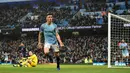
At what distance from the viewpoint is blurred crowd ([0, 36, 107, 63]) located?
126 feet

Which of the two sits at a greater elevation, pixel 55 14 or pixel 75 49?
pixel 55 14

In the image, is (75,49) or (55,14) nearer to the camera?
(75,49)

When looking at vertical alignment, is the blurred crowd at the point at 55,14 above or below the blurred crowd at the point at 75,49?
above

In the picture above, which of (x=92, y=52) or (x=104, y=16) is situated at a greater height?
(x=104, y=16)

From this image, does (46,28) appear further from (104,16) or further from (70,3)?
(70,3)

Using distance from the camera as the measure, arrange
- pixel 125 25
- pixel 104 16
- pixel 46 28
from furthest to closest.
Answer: pixel 104 16
pixel 125 25
pixel 46 28

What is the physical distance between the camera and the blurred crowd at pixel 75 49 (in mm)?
38531

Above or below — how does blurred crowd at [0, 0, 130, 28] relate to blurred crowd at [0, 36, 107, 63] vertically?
above

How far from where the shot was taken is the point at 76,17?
44500 millimetres

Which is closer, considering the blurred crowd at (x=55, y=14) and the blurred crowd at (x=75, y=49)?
the blurred crowd at (x=75, y=49)

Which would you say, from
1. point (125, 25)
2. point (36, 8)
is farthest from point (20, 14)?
point (125, 25)

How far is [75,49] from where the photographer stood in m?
41.3

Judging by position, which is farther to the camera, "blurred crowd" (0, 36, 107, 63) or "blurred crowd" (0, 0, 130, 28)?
"blurred crowd" (0, 0, 130, 28)

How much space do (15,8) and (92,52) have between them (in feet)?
64.8
